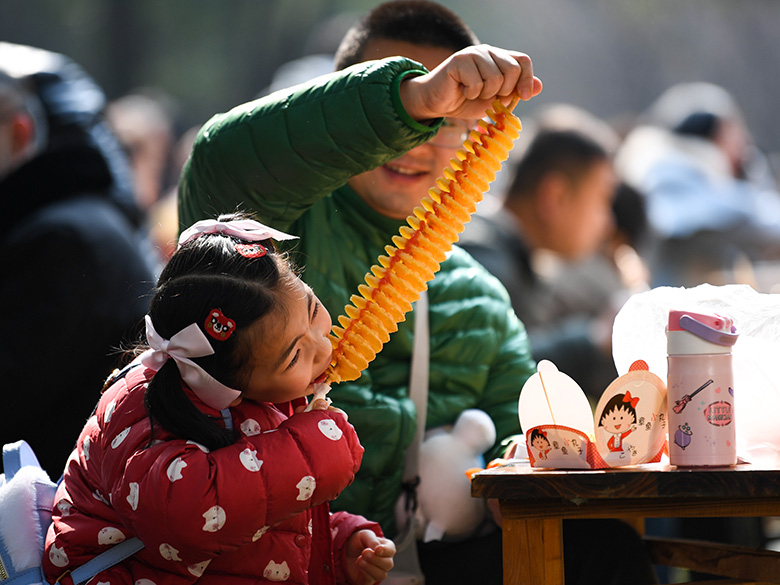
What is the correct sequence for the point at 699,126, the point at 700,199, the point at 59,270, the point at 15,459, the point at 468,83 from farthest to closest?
the point at 699,126 < the point at 700,199 < the point at 59,270 < the point at 15,459 < the point at 468,83

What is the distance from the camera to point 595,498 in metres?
1.51

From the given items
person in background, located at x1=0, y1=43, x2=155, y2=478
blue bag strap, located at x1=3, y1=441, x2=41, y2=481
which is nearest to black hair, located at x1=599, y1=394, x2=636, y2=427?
blue bag strap, located at x1=3, y1=441, x2=41, y2=481

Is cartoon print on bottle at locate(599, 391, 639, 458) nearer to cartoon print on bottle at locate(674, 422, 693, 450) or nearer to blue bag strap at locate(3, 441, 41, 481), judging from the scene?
cartoon print on bottle at locate(674, 422, 693, 450)

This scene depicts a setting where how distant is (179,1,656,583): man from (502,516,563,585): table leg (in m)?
0.51

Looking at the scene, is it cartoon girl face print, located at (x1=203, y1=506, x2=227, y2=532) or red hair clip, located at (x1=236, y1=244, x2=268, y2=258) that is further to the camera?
red hair clip, located at (x1=236, y1=244, x2=268, y2=258)

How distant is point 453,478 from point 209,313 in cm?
73

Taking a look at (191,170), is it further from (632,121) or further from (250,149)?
(632,121)

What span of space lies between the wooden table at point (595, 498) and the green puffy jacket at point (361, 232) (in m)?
0.50

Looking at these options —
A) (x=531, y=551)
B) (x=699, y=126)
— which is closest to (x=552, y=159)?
(x=699, y=126)

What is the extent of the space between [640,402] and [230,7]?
12006 mm

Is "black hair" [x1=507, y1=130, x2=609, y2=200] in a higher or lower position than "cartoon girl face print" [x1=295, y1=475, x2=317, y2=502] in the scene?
higher

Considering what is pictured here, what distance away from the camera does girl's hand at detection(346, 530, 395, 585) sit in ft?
5.58

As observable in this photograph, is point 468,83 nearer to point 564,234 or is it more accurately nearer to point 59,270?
point 59,270

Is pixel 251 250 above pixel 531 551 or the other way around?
above
